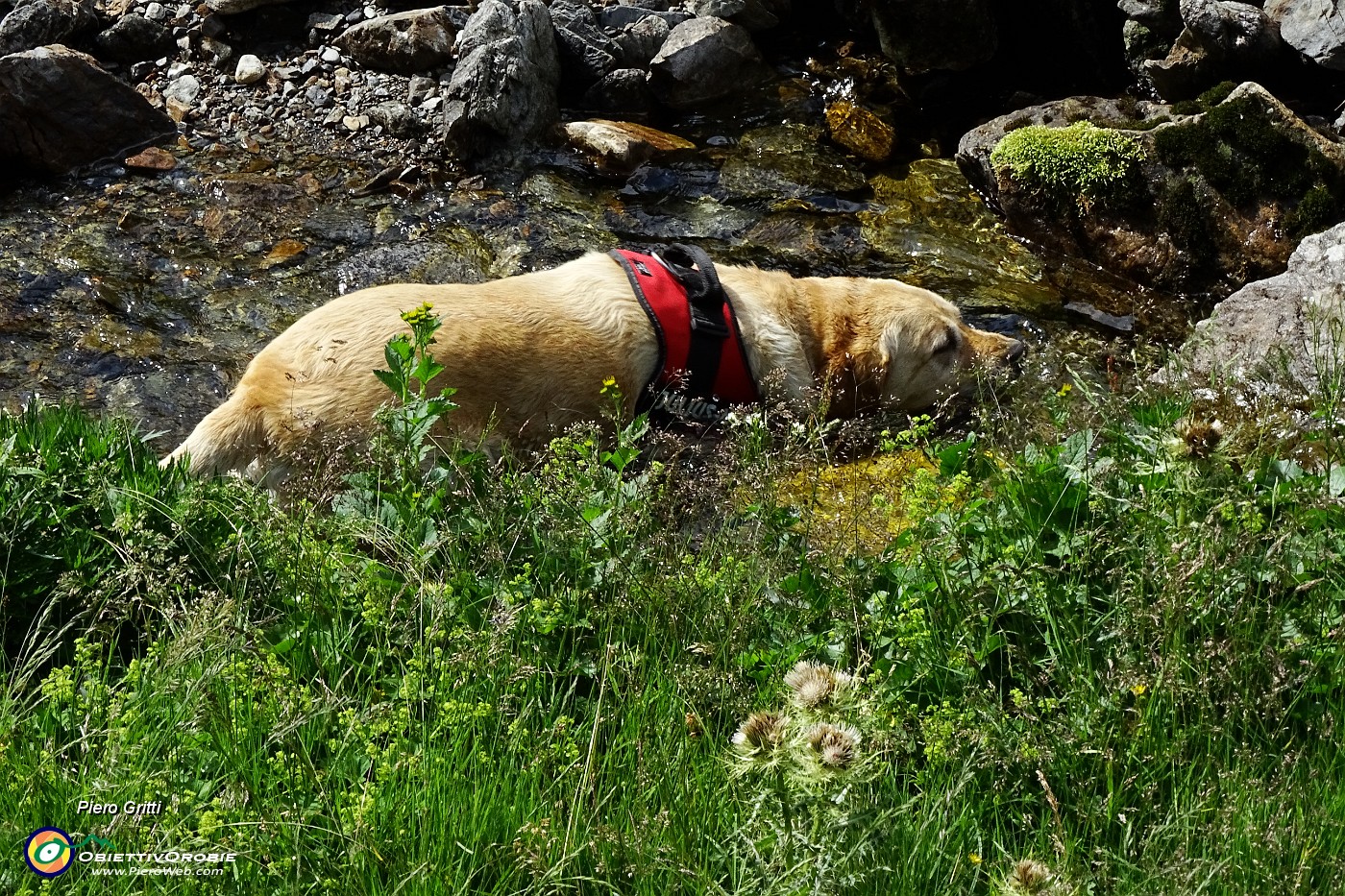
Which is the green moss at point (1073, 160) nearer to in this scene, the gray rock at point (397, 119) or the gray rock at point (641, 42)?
the gray rock at point (641, 42)

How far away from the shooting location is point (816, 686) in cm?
211

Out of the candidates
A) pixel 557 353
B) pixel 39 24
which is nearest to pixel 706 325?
pixel 557 353

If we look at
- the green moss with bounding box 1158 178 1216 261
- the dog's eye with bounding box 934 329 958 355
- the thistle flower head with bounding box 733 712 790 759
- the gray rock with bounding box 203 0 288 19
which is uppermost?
the gray rock with bounding box 203 0 288 19

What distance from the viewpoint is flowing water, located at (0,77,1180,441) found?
610 cm

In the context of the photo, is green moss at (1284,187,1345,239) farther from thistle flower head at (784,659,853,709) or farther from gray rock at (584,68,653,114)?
thistle flower head at (784,659,853,709)

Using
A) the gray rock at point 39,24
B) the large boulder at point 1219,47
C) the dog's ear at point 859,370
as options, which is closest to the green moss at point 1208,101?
the large boulder at point 1219,47

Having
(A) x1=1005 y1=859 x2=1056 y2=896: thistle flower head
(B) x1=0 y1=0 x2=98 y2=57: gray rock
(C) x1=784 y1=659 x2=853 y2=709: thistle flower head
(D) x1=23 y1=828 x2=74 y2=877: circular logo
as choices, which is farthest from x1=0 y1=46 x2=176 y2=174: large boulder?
(A) x1=1005 y1=859 x2=1056 y2=896: thistle flower head

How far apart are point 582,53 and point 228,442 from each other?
5979 millimetres

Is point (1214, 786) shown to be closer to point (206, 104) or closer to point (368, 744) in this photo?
point (368, 744)

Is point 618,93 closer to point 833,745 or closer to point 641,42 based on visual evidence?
point 641,42

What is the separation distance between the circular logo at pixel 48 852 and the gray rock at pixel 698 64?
762cm

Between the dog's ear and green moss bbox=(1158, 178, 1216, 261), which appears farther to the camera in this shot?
green moss bbox=(1158, 178, 1216, 261)

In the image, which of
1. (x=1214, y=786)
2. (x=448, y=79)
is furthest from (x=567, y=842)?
(x=448, y=79)

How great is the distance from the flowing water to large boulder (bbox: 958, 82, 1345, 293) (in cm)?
25
